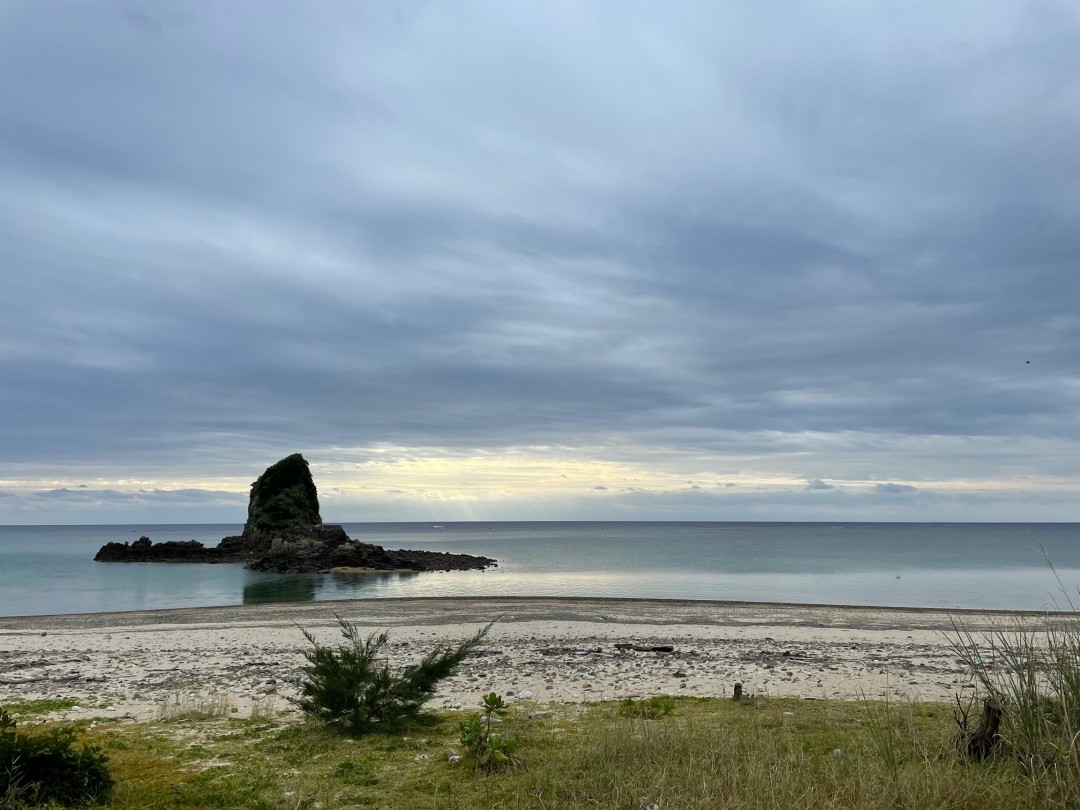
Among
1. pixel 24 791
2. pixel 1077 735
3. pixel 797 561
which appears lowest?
pixel 797 561

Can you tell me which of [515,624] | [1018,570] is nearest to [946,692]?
[515,624]

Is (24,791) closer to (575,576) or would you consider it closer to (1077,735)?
(1077,735)

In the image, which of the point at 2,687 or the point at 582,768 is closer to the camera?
the point at 582,768

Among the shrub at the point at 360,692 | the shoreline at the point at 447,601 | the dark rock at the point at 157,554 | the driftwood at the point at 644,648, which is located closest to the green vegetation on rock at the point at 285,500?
the dark rock at the point at 157,554

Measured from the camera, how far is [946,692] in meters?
14.1

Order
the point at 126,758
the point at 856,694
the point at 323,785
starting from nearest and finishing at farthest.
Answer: the point at 323,785, the point at 126,758, the point at 856,694

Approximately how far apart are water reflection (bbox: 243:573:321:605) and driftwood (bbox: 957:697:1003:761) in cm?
4316

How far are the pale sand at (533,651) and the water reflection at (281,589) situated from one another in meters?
11.3

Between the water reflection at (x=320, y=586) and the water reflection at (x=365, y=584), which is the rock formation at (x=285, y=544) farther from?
the water reflection at (x=365, y=584)

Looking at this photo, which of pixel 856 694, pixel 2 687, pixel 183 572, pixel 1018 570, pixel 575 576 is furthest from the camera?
pixel 183 572

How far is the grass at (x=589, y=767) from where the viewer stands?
6477mm

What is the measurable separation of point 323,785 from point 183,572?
76.1m

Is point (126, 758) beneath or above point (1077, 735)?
beneath

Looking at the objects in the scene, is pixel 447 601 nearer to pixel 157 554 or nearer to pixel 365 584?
pixel 365 584
